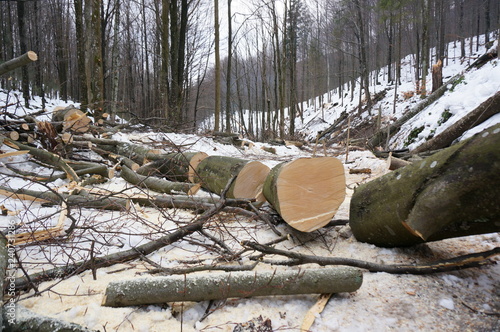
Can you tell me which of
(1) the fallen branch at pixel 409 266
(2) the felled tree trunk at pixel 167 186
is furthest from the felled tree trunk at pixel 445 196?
(2) the felled tree trunk at pixel 167 186

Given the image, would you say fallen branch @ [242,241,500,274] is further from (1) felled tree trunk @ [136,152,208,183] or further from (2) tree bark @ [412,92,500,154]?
(2) tree bark @ [412,92,500,154]

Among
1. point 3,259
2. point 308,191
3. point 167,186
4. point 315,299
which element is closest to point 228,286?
point 315,299

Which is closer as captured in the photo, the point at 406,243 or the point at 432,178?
the point at 432,178

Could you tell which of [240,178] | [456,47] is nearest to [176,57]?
[240,178]

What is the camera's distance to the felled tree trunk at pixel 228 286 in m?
1.70

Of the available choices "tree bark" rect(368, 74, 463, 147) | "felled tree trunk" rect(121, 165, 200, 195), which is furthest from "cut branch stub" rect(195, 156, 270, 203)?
"tree bark" rect(368, 74, 463, 147)

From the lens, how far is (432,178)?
194 cm

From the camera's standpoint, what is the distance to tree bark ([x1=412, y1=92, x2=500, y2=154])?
5.97 metres

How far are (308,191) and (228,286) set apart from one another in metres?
1.34

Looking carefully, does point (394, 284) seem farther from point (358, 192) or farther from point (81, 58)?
point (81, 58)

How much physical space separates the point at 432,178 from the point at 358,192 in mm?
829

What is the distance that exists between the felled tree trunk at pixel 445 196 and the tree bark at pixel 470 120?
5350 millimetres

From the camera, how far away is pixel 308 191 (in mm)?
2754

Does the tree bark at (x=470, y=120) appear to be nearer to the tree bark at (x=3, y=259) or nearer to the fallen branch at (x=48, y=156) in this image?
the fallen branch at (x=48, y=156)
